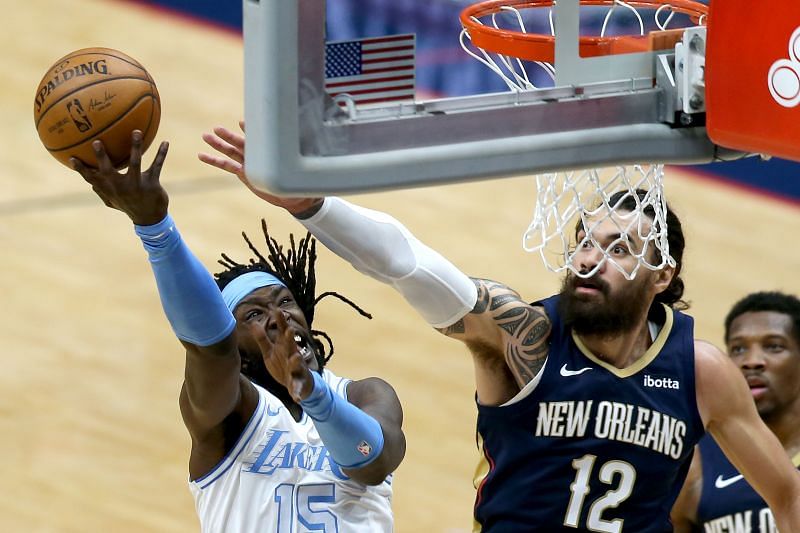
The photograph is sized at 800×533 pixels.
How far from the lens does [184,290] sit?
10.8 ft

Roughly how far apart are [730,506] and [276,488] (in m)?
1.57

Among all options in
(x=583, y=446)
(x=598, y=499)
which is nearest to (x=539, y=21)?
(x=583, y=446)

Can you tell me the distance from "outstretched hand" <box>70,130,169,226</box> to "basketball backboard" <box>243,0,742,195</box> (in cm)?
55

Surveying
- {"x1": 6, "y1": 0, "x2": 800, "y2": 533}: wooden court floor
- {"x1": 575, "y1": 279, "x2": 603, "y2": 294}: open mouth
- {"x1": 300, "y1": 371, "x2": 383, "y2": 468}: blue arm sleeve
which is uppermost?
{"x1": 575, "y1": 279, "x2": 603, "y2": 294}: open mouth

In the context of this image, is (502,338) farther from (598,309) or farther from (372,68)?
(372,68)

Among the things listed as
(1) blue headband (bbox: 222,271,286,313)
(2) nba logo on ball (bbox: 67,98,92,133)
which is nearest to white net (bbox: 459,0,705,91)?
(1) blue headband (bbox: 222,271,286,313)

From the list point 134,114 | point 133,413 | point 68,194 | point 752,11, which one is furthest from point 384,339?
point 752,11

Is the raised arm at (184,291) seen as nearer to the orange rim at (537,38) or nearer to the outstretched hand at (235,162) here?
the outstretched hand at (235,162)

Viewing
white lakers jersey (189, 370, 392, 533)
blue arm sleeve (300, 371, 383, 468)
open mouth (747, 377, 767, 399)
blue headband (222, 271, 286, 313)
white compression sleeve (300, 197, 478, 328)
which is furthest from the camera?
open mouth (747, 377, 767, 399)

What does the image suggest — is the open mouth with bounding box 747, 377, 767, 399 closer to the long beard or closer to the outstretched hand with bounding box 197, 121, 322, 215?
the long beard

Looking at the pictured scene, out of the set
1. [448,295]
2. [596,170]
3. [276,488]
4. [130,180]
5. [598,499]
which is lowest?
[598,499]

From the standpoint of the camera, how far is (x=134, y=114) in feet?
10.6

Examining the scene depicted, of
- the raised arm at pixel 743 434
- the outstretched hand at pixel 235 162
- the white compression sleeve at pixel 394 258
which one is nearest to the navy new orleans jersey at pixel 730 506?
the raised arm at pixel 743 434

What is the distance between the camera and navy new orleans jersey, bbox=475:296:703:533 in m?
3.88
